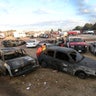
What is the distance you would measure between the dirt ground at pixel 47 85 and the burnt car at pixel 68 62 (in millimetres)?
360

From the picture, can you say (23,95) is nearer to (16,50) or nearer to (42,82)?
(42,82)

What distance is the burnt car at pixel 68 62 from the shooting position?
31.1 feet

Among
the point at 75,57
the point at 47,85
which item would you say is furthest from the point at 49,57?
the point at 47,85

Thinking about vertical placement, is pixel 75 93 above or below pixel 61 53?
below

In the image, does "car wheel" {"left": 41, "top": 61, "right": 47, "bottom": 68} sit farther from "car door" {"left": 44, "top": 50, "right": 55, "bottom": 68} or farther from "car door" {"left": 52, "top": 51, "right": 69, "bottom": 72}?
"car door" {"left": 52, "top": 51, "right": 69, "bottom": 72}

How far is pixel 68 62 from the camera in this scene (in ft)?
33.4

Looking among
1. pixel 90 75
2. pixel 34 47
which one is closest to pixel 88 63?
pixel 90 75

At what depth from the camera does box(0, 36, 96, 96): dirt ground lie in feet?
25.8

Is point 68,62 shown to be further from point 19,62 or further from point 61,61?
point 19,62

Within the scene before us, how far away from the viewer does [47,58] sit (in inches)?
454

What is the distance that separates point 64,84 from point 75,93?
1.12m

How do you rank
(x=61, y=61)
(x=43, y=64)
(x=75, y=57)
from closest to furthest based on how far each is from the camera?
(x=61, y=61)
(x=75, y=57)
(x=43, y=64)

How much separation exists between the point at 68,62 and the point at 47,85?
86.7 inches

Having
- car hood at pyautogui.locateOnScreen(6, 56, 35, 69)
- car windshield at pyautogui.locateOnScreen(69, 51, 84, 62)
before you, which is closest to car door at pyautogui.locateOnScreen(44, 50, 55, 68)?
car hood at pyautogui.locateOnScreen(6, 56, 35, 69)
